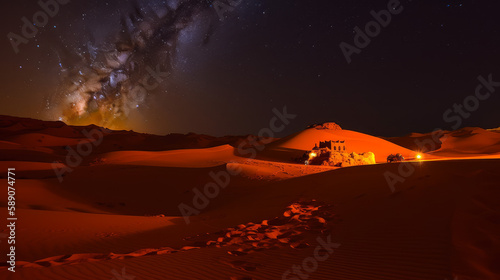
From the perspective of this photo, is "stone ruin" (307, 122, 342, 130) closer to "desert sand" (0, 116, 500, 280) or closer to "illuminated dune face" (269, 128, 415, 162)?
"illuminated dune face" (269, 128, 415, 162)

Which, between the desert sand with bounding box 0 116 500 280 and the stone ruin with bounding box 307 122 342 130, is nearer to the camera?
the desert sand with bounding box 0 116 500 280

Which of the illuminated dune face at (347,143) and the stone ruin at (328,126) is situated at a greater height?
the stone ruin at (328,126)

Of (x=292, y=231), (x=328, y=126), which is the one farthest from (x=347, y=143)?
(x=292, y=231)

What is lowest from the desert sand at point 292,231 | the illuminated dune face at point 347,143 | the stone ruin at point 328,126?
the desert sand at point 292,231

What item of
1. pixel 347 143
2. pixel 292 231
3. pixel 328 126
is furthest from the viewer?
pixel 328 126

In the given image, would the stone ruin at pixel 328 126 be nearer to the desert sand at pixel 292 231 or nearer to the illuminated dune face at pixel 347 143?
the illuminated dune face at pixel 347 143

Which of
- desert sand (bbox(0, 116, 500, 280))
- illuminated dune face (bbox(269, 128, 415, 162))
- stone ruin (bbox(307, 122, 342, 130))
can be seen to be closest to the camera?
desert sand (bbox(0, 116, 500, 280))

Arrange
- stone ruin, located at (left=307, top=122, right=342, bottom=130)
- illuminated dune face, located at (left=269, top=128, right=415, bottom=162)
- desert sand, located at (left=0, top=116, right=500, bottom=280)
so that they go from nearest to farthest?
desert sand, located at (left=0, top=116, right=500, bottom=280) → illuminated dune face, located at (left=269, top=128, right=415, bottom=162) → stone ruin, located at (left=307, top=122, right=342, bottom=130)

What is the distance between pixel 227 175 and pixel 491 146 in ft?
136

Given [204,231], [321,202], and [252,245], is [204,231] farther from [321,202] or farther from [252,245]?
[321,202]

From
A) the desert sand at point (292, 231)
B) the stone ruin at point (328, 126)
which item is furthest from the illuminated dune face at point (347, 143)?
the desert sand at point (292, 231)

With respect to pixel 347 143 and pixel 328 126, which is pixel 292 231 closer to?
pixel 347 143

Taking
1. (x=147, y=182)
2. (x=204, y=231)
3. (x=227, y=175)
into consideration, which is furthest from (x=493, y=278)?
(x=147, y=182)

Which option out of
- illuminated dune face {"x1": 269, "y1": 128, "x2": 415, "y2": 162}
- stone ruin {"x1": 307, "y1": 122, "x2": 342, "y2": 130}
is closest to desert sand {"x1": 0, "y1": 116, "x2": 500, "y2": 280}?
illuminated dune face {"x1": 269, "y1": 128, "x2": 415, "y2": 162}
